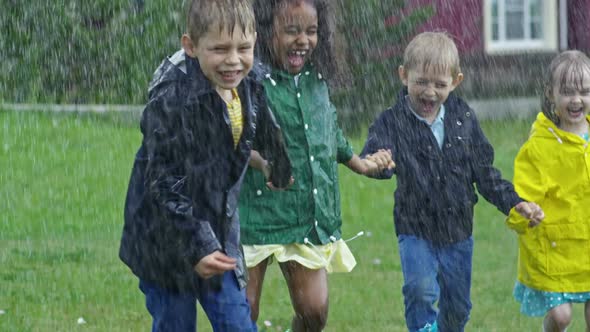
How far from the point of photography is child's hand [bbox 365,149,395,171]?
609 centimetres

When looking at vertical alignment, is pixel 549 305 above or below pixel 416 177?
below

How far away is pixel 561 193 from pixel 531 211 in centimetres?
32

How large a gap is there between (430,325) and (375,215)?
5.47m

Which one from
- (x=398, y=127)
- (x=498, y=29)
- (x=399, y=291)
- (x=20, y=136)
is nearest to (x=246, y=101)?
(x=398, y=127)

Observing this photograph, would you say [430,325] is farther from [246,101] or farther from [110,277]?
[110,277]

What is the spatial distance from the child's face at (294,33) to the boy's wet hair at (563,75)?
1.46 meters

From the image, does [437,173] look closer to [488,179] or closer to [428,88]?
[488,179]

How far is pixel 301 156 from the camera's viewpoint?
19.7 feet

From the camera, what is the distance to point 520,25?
80.8ft

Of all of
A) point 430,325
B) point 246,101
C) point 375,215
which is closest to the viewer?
point 246,101

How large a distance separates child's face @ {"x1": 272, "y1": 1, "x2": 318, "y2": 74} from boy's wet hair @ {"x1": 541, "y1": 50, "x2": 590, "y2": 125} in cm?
146

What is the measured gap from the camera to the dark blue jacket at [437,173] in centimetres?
651

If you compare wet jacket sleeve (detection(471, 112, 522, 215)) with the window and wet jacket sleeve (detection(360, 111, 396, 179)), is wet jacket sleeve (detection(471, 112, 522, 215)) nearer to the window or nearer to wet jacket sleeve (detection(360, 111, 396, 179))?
wet jacket sleeve (detection(360, 111, 396, 179))

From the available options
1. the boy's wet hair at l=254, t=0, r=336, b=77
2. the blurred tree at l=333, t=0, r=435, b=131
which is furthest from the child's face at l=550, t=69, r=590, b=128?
the blurred tree at l=333, t=0, r=435, b=131
